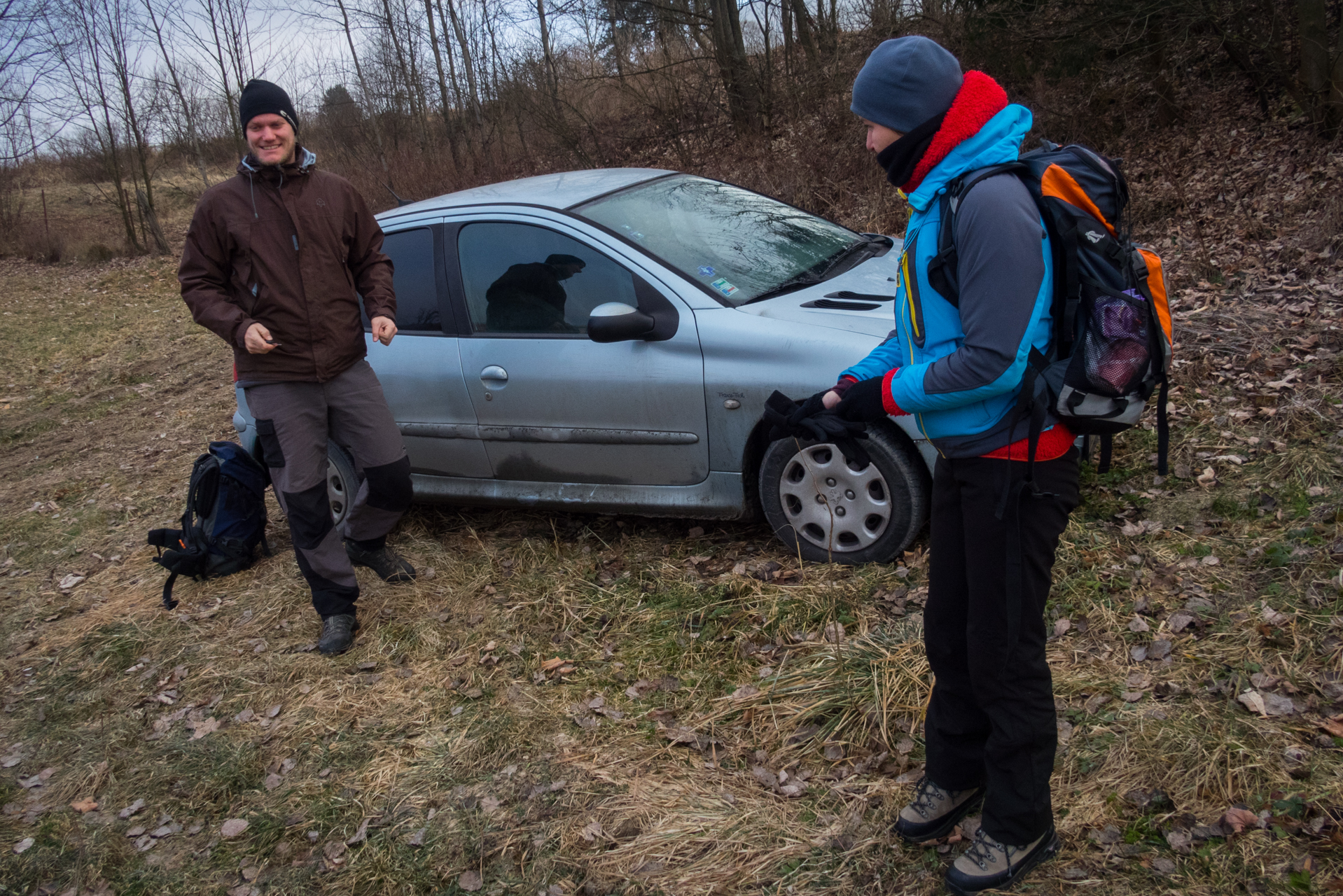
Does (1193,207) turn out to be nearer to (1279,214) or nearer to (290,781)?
(1279,214)

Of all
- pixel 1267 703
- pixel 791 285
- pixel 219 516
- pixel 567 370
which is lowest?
pixel 1267 703

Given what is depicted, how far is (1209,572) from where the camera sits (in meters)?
Result: 3.59

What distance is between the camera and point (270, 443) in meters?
4.11

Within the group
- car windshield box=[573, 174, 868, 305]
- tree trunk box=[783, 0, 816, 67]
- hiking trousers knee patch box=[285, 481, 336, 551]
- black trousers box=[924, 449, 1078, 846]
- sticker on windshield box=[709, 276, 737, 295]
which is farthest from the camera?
tree trunk box=[783, 0, 816, 67]

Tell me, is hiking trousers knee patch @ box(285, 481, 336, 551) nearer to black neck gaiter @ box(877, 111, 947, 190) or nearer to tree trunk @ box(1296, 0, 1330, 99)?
black neck gaiter @ box(877, 111, 947, 190)

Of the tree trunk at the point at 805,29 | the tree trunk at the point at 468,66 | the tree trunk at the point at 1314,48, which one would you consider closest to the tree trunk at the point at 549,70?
the tree trunk at the point at 468,66

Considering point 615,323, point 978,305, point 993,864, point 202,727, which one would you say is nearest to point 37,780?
point 202,727

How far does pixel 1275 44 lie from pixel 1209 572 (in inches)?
291

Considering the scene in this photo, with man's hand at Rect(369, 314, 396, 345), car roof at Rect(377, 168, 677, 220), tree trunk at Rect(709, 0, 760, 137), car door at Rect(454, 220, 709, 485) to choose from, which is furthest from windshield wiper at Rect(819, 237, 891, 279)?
tree trunk at Rect(709, 0, 760, 137)

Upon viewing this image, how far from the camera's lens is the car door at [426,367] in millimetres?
4695

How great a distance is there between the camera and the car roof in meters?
4.66

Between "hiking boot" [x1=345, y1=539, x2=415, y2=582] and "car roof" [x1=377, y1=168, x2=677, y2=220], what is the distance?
1.74 meters

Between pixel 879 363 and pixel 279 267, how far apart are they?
2658 millimetres

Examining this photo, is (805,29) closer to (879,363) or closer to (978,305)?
(879,363)
